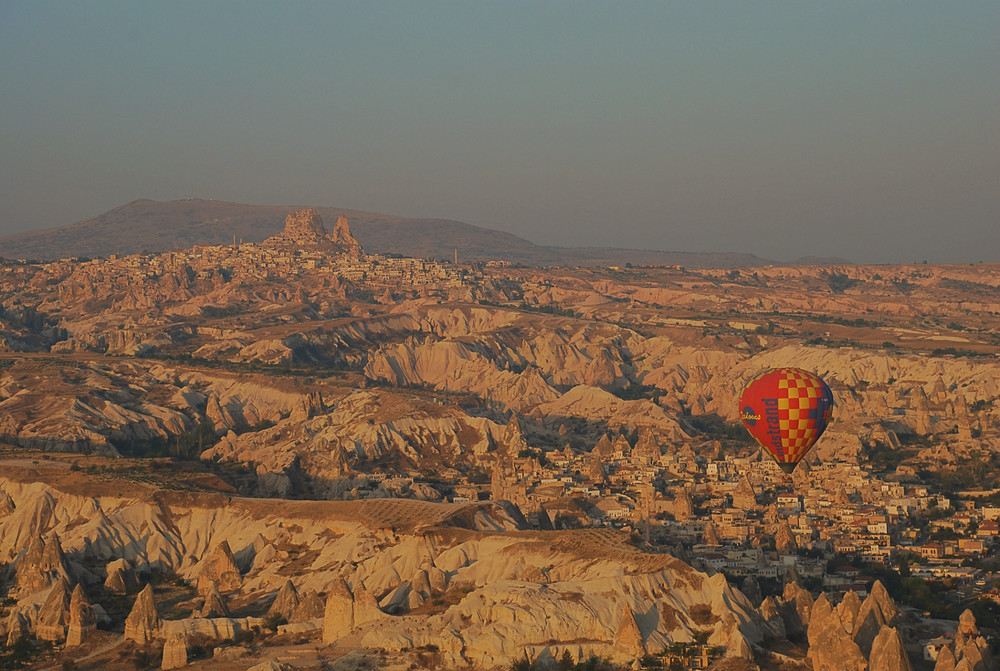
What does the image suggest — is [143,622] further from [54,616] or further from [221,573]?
[221,573]

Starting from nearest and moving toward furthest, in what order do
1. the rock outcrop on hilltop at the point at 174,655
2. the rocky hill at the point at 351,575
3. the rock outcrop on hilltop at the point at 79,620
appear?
the rocky hill at the point at 351,575
the rock outcrop on hilltop at the point at 174,655
the rock outcrop on hilltop at the point at 79,620

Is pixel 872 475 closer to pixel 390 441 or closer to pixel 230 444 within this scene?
pixel 390 441

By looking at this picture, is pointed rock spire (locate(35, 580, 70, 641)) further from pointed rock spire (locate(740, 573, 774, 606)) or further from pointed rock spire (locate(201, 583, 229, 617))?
pointed rock spire (locate(740, 573, 774, 606))

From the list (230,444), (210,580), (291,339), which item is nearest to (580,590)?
(210,580)

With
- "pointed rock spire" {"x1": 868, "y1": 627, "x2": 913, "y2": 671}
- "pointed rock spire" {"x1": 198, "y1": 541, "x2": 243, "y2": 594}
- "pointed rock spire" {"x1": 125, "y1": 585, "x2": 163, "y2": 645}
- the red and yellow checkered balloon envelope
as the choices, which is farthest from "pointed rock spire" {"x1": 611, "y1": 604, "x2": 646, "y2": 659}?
"pointed rock spire" {"x1": 198, "y1": 541, "x2": 243, "y2": 594}

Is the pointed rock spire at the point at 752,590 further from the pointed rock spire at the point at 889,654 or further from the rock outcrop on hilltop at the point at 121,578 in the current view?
the rock outcrop on hilltop at the point at 121,578

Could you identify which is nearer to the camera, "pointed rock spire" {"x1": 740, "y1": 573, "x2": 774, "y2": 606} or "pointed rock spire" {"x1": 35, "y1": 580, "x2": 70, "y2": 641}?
"pointed rock spire" {"x1": 740, "y1": 573, "x2": 774, "y2": 606}

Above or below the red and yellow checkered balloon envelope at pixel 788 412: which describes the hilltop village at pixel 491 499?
below

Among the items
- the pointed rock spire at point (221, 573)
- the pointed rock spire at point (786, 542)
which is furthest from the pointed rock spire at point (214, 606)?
the pointed rock spire at point (786, 542)
